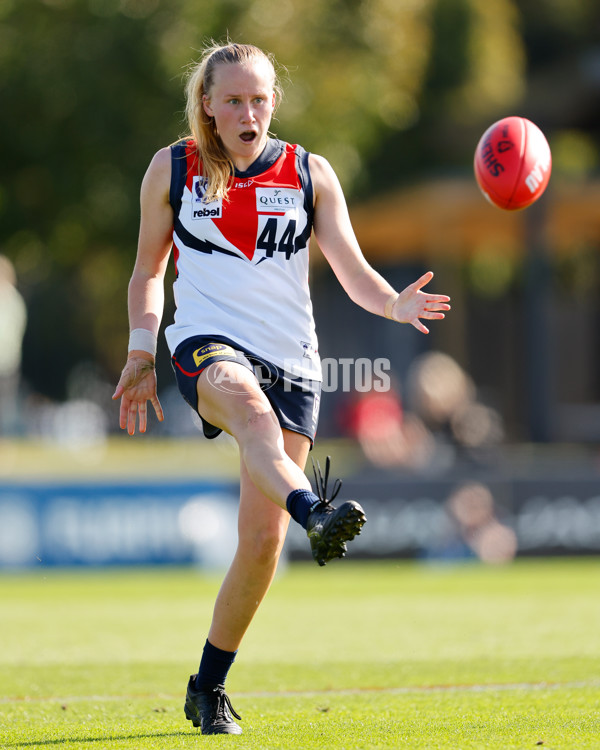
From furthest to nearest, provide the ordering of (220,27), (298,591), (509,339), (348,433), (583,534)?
(509,339) < (348,433) < (220,27) < (583,534) < (298,591)

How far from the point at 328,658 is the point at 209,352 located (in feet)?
10.7

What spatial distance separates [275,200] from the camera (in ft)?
16.0

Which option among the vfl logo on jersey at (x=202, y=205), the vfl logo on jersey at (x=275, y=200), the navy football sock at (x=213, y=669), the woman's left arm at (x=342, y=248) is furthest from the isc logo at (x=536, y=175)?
the navy football sock at (x=213, y=669)

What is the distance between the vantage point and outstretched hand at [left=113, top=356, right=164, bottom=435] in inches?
192

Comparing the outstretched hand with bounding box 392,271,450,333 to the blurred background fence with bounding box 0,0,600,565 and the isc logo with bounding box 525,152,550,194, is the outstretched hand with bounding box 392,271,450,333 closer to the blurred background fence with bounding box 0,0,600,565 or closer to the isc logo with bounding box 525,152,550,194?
the blurred background fence with bounding box 0,0,600,565

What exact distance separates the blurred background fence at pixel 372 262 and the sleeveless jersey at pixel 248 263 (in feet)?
3.73

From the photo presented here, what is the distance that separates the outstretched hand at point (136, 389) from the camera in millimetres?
4887

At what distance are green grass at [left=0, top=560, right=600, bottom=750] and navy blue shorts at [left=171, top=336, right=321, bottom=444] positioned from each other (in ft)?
3.82

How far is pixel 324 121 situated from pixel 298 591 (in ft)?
40.6

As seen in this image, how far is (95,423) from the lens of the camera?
92.8ft

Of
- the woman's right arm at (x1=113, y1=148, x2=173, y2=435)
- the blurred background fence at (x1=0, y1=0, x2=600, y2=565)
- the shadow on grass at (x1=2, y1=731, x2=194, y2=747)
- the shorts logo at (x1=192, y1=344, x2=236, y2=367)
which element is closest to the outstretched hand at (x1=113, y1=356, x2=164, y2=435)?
the woman's right arm at (x1=113, y1=148, x2=173, y2=435)

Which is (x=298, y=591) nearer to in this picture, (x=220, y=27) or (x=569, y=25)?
(x=220, y=27)

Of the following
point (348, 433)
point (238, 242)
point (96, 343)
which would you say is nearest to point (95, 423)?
point (96, 343)

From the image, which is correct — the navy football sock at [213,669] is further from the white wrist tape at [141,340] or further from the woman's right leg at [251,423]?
the white wrist tape at [141,340]
